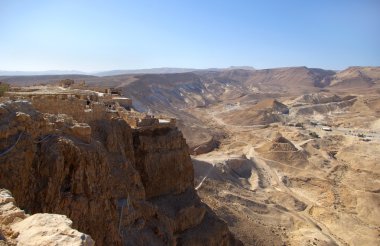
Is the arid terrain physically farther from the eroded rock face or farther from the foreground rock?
the foreground rock

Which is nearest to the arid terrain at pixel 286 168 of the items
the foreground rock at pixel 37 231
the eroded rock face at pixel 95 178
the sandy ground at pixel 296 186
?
the sandy ground at pixel 296 186

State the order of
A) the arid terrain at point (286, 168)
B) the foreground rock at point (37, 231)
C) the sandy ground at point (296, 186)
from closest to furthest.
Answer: the foreground rock at point (37, 231), the arid terrain at point (286, 168), the sandy ground at point (296, 186)

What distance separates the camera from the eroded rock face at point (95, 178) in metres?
10.3

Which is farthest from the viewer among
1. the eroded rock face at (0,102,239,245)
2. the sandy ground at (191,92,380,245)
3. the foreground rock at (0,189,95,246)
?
the sandy ground at (191,92,380,245)

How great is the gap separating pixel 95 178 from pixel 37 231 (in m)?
5.75

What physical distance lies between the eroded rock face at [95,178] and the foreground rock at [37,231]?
8.70ft

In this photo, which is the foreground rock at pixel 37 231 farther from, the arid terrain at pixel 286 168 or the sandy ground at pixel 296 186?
the sandy ground at pixel 296 186

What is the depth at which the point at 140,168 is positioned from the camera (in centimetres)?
2066

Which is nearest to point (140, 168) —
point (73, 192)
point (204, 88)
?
point (73, 192)

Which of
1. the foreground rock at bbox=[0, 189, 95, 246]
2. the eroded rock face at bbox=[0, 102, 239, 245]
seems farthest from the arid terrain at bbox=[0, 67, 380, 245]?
the foreground rock at bbox=[0, 189, 95, 246]

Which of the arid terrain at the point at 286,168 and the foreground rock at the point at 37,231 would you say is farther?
the arid terrain at the point at 286,168

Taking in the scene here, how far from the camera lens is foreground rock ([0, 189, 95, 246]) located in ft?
20.1

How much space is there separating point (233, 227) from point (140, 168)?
9658 millimetres

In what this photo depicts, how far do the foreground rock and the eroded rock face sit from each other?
2.65m
